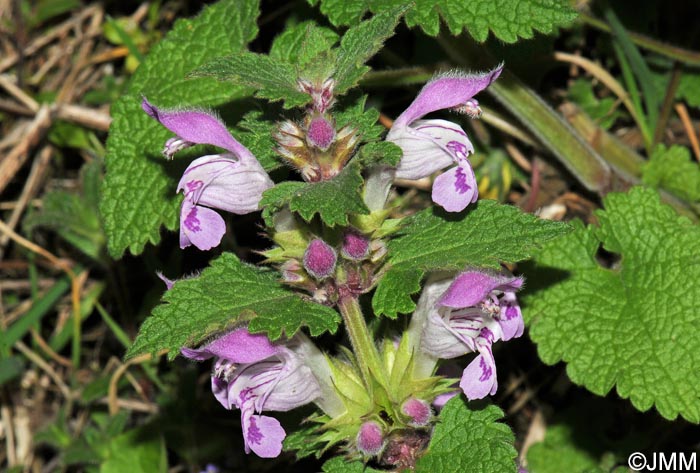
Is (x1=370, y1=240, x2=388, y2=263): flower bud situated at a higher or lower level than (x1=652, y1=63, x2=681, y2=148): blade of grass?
higher

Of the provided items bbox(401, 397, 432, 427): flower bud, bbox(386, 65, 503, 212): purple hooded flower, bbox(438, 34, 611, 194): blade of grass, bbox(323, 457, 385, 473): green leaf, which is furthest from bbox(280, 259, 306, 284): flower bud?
bbox(438, 34, 611, 194): blade of grass

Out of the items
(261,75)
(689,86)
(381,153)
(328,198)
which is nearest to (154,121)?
(261,75)

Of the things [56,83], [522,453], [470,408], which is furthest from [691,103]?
[56,83]

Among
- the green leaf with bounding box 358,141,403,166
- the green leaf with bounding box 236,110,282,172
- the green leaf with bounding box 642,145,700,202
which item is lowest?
the green leaf with bounding box 642,145,700,202

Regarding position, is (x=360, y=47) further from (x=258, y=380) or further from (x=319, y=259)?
(x=258, y=380)

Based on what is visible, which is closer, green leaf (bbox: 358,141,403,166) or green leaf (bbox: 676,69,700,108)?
green leaf (bbox: 358,141,403,166)

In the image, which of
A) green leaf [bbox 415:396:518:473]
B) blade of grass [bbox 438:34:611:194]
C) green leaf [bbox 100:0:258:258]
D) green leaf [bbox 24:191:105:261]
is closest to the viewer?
green leaf [bbox 415:396:518:473]

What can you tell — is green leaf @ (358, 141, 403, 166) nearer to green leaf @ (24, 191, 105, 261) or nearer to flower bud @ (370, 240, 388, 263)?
flower bud @ (370, 240, 388, 263)
